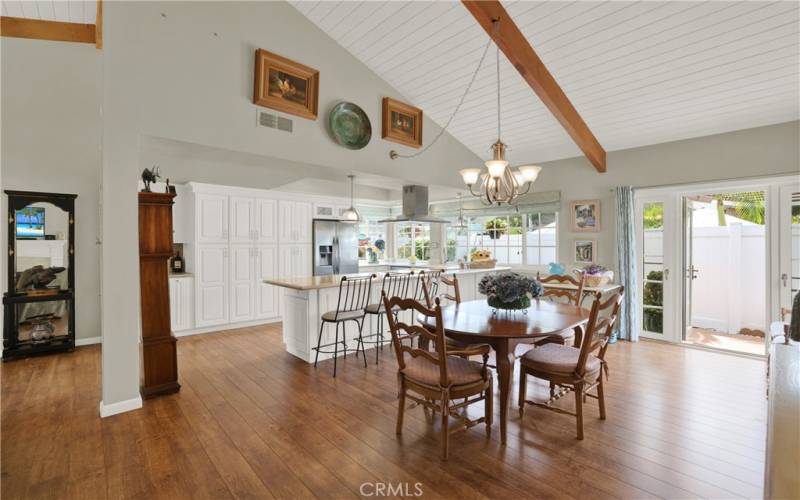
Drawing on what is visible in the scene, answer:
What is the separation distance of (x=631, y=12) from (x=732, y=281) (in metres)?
4.13

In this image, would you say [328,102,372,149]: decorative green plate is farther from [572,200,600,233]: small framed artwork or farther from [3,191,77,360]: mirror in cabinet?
[3,191,77,360]: mirror in cabinet

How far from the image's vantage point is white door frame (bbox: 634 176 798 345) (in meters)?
4.05

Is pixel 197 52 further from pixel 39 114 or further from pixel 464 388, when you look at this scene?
pixel 464 388

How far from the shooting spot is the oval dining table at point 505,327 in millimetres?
2379

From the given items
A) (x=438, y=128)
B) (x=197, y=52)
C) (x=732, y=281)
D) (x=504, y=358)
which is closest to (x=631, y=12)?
(x=438, y=128)

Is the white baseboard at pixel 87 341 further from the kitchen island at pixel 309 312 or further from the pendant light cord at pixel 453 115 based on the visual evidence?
the pendant light cord at pixel 453 115

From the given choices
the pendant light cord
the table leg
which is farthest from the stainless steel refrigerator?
the table leg

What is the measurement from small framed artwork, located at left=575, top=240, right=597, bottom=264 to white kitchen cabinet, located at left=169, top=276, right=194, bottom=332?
5531mm

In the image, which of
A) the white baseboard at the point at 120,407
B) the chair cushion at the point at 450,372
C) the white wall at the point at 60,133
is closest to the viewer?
the chair cushion at the point at 450,372

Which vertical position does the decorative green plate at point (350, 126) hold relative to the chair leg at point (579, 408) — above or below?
above

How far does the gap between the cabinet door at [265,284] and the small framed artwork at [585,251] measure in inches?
184

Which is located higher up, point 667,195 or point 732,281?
point 667,195

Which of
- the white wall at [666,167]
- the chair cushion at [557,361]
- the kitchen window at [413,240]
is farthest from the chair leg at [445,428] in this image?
the kitchen window at [413,240]

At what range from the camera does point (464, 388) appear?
2.35m
